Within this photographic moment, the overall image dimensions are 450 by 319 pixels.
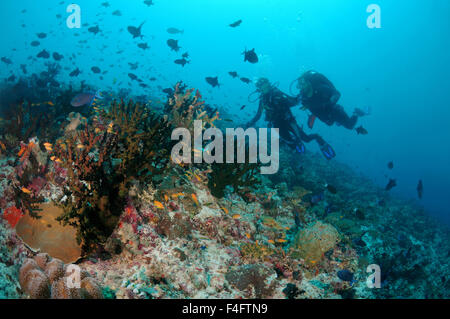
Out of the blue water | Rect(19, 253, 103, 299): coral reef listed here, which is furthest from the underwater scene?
the blue water

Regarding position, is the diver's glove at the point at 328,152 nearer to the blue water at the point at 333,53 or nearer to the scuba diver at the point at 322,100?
the scuba diver at the point at 322,100

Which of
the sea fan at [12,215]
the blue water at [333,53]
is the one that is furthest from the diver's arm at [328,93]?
the blue water at [333,53]

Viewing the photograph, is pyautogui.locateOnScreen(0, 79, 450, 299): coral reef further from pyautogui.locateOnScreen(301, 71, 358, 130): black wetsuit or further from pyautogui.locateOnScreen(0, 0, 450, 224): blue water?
pyautogui.locateOnScreen(0, 0, 450, 224): blue water

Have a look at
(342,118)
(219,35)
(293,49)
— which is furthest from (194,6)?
(342,118)

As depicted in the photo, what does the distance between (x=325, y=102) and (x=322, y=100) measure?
0.16 meters

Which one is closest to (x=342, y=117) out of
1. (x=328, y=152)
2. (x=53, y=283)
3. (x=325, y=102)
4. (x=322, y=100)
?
(x=325, y=102)

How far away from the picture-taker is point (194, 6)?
465ft

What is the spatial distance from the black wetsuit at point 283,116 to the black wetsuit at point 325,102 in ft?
5.39

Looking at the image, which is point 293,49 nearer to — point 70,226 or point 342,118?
point 342,118

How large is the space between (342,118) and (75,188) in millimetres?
10424

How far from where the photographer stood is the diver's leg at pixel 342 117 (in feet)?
32.6

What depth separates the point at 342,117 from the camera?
33.0ft

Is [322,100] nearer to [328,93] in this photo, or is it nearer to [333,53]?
[328,93]

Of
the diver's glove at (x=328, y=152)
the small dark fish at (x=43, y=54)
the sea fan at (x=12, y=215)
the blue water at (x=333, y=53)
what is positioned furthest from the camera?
the blue water at (x=333, y=53)
